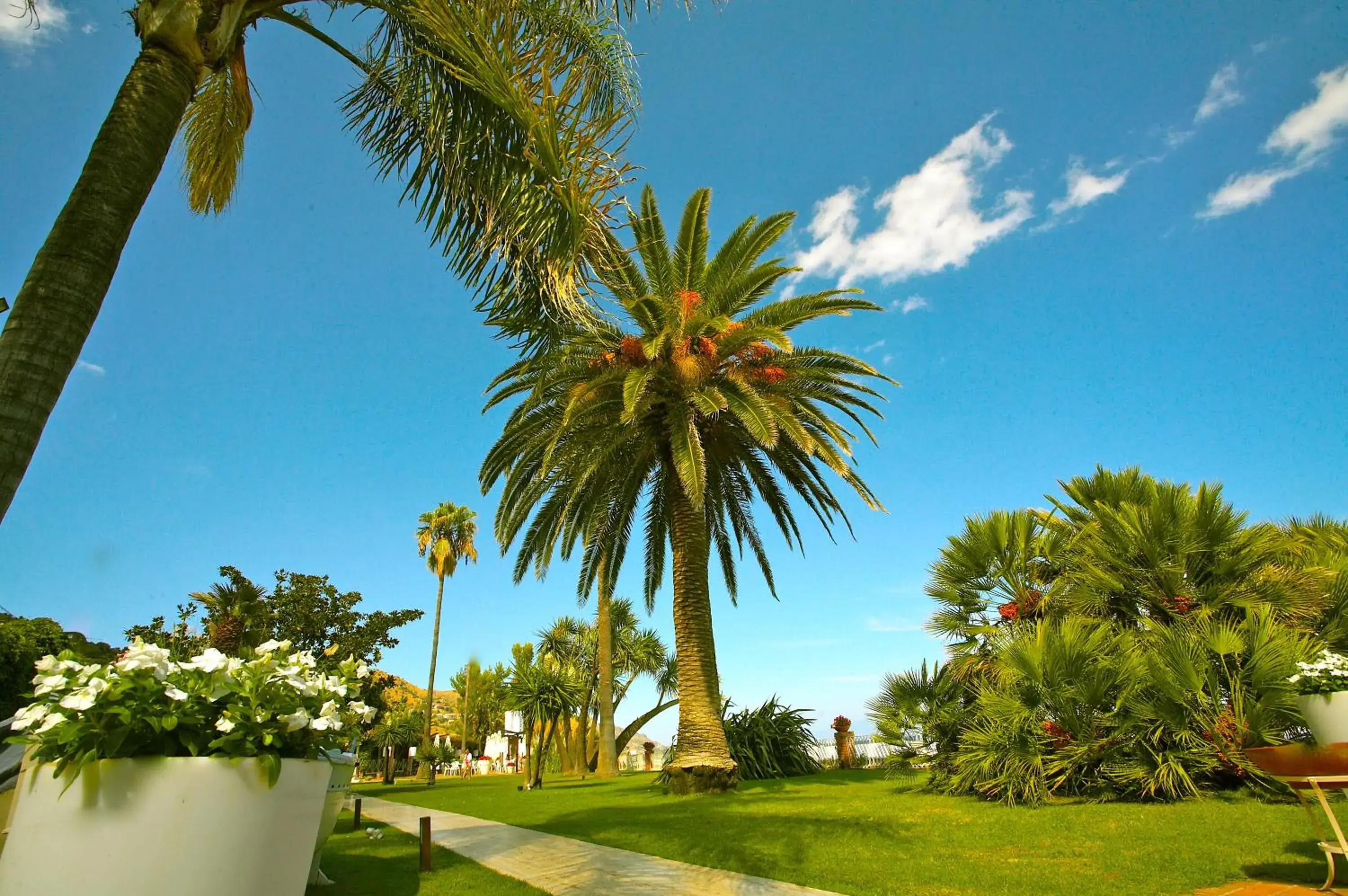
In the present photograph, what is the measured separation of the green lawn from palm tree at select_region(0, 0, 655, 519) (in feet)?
17.5

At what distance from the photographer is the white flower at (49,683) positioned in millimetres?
2043

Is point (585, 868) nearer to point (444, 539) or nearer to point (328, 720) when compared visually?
point (328, 720)

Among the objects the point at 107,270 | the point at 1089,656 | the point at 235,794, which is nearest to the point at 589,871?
the point at 235,794

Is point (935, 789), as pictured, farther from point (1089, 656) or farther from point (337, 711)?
point (337, 711)

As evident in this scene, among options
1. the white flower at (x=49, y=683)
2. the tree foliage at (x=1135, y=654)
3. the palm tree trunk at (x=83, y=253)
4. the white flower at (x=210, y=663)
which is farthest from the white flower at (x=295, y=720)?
the tree foliage at (x=1135, y=654)

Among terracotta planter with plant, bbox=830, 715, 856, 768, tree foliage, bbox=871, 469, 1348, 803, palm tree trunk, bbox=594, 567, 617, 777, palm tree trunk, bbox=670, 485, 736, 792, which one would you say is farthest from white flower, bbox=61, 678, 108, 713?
palm tree trunk, bbox=594, 567, 617, 777

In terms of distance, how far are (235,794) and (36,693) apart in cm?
63

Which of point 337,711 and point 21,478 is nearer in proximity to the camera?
point 337,711

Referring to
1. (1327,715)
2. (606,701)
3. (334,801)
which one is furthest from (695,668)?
(606,701)

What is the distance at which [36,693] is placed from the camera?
2.04 meters

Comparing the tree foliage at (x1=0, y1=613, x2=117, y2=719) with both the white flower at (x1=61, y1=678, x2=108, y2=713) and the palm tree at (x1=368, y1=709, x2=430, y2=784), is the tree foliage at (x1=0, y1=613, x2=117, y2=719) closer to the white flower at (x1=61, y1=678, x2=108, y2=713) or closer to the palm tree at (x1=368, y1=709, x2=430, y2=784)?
the white flower at (x1=61, y1=678, x2=108, y2=713)

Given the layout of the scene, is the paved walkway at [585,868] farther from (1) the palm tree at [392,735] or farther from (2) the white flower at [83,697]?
(1) the palm tree at [392,735]

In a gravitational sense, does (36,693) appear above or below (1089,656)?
below

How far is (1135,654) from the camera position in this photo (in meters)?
9.77
